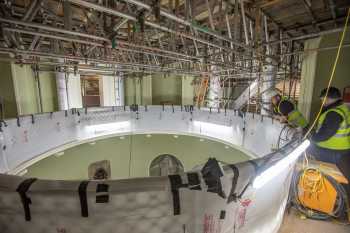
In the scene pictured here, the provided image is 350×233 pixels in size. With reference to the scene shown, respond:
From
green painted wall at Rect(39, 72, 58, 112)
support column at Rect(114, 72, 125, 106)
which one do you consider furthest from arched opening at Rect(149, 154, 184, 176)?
green painted wall at Rect(39, 72, 58, 112)

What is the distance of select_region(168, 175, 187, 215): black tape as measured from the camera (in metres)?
0.94

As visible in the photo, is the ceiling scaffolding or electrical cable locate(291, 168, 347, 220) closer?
electrical cable locate(291, 168, 347, 220)

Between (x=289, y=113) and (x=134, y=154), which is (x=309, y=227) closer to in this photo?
(x=289, y=113)

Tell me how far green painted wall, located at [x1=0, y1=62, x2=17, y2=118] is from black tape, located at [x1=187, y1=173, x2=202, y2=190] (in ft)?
19.3

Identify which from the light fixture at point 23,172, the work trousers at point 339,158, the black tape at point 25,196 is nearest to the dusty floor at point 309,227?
the work trousers at point 339,158

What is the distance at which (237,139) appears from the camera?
4.51 metres

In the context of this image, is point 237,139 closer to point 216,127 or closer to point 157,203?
point 216,127

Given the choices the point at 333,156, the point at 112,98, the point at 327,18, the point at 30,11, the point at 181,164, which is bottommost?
the point at 181,164

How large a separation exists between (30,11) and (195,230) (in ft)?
9.26

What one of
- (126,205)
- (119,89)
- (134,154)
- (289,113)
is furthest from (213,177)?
(119,89)

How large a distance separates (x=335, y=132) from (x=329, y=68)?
2367 millimetres

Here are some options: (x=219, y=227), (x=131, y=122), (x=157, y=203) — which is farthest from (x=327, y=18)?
(x=131, y=122)

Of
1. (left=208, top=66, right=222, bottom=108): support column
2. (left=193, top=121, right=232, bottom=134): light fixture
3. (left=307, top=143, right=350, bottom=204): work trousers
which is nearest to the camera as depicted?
(left=307, top=143, right=350, bottom=204): work trousers

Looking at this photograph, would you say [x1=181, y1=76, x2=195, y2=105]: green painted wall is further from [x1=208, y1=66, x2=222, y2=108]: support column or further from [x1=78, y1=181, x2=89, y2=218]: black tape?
[x1=78, y1=181, x2=89, y2=218]: black tape
